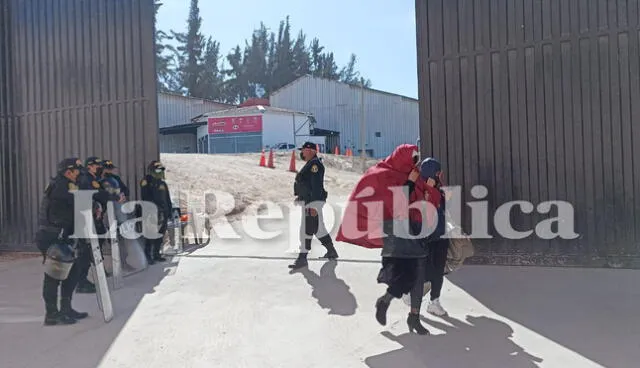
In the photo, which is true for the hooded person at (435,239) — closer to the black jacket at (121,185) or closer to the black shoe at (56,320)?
the black shoe at (56,320)

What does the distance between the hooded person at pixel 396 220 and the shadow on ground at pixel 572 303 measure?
1201mm

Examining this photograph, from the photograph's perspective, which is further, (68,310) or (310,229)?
(310,229)

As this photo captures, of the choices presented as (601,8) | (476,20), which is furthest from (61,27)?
(601,8)

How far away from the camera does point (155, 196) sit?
8.09 m

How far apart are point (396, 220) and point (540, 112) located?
3.59 m

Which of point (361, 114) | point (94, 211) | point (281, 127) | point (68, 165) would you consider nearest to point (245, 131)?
point (281, 127)

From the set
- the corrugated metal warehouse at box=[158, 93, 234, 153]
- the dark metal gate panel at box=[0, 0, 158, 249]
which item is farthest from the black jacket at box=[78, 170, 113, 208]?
the corrugated metal warehouse at box=[158, 93, 234, 153]

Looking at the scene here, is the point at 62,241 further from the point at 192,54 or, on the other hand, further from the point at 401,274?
the point at 192,54

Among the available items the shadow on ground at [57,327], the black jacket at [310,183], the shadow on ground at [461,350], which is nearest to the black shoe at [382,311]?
the shadow on ground at [461,350]

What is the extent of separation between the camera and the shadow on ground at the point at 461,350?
4.08 metres

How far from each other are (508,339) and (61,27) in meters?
9.04

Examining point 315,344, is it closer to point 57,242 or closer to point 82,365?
point 82,365

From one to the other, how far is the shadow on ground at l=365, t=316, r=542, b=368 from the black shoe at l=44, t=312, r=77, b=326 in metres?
3.14

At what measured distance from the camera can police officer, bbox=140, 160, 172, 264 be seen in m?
8.09
